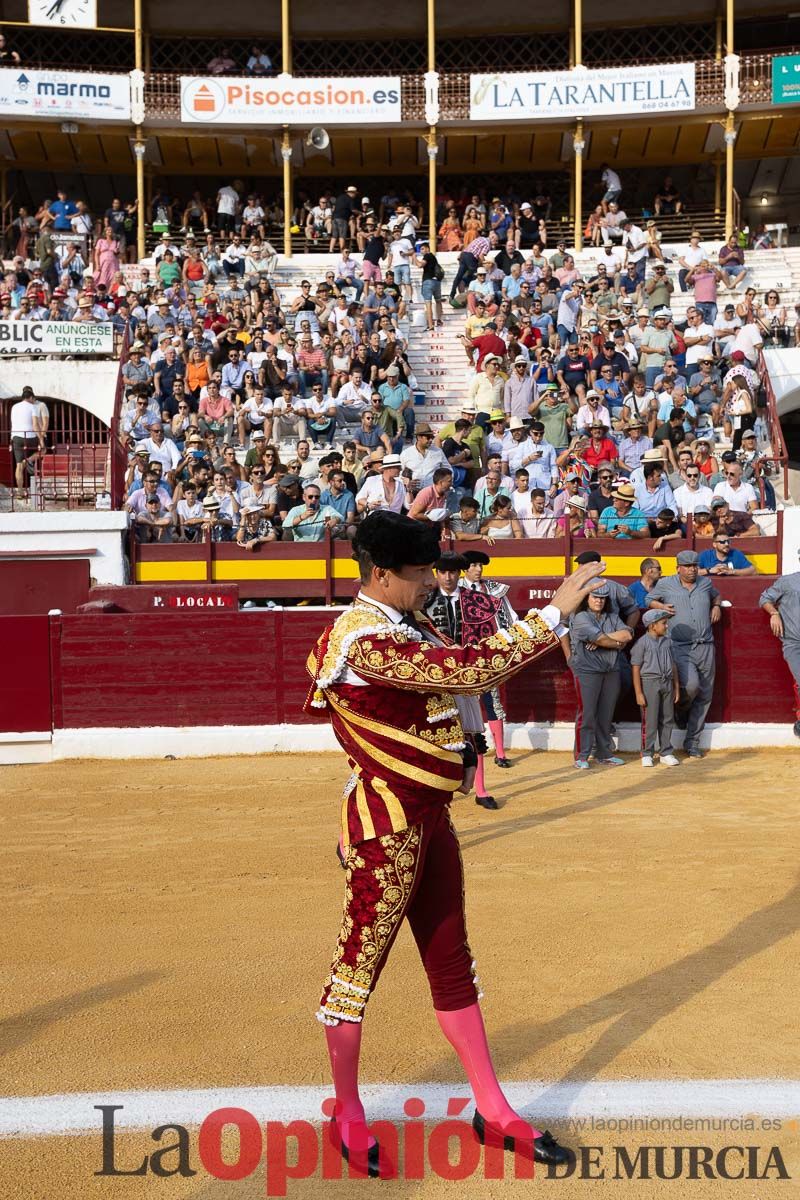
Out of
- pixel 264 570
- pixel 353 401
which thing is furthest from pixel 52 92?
pixel 264 570

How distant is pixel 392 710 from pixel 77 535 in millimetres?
10516

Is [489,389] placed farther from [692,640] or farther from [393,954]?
[393,954]

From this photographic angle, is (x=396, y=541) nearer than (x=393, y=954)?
Yes

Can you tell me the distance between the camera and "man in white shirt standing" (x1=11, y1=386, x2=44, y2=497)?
14023 mm

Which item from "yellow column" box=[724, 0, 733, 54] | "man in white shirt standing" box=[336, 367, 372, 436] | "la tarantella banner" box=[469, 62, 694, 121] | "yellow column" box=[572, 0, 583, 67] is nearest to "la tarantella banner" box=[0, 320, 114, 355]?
"man in white shirt standing" box=[336, 367, 372, 436]

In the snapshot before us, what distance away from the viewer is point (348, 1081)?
3268 mm

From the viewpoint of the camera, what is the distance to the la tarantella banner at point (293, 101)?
2138cm

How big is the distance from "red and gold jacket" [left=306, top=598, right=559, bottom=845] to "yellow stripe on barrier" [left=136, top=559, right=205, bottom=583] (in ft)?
32.0

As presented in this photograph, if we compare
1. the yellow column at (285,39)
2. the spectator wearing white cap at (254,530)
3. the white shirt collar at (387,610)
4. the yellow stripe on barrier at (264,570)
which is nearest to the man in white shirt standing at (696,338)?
the yellow stripe on barrier at (264,570)

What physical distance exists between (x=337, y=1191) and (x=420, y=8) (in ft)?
76.9

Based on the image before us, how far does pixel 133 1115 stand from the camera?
3541 millimetres

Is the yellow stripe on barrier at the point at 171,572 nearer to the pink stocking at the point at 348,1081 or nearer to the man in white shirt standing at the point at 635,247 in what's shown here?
the man in white shirt standing at the point at 635,247

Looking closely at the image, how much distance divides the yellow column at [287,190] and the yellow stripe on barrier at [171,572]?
9.20 metres

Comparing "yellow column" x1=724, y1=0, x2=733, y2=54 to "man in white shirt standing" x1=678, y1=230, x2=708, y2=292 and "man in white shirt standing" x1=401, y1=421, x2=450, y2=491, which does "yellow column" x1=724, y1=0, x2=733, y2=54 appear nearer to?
"man in white shirt standing" x1=678, y1=230, x2=708, y2=292
